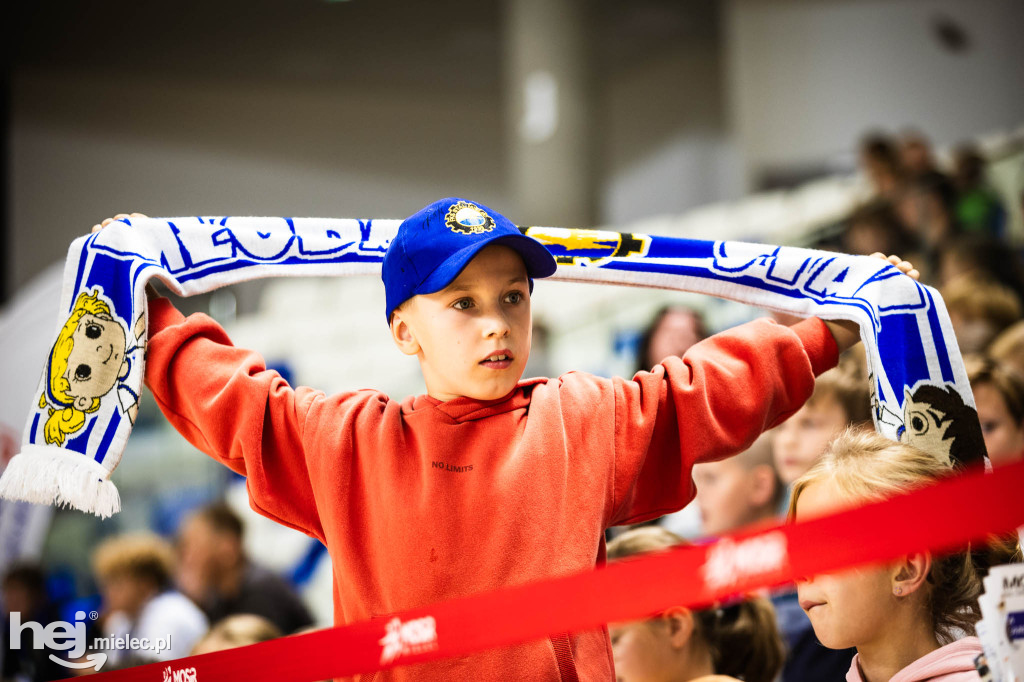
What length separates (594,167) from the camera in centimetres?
694

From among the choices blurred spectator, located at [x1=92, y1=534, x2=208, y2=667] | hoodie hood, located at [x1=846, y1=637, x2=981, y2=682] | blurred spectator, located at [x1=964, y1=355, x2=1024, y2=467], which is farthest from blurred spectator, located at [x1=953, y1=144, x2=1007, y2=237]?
blurred spectator, located at [x1=92, y1=534, x2=208, y2=667]

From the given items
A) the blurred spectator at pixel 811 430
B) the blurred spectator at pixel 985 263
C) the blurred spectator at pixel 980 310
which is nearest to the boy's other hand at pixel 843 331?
the blurred spectator at pixel 811 430

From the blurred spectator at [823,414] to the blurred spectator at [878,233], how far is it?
3.39 feet

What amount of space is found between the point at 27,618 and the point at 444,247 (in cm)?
132

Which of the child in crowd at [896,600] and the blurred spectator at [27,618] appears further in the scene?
Result: the blurred spectator at [27,618]

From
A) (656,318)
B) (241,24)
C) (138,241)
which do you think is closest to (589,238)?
(138,241)

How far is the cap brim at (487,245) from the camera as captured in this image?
3.90 feet

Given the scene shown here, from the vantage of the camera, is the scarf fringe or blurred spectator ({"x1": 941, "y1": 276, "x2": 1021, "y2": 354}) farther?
blurred spectator ({"x1": 941, "y1": 276, "x2": 1021, "y2": 354})

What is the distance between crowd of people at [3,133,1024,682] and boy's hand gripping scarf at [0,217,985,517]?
0.34 feet

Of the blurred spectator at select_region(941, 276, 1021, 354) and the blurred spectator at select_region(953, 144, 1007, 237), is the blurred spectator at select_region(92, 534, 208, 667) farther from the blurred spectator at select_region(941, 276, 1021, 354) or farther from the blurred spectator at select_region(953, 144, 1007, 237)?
the blurred spectator at select_region(953, 144, 1007, 237)

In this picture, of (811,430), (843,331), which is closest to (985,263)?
(811,430)

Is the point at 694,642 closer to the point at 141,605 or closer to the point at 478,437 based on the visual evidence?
the point at 478,437

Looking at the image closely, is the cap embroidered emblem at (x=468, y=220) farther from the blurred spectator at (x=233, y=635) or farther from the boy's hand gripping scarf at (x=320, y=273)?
the blurred spectator at (x=233, y=635)

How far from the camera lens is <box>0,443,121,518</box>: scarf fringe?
1.27 meters
